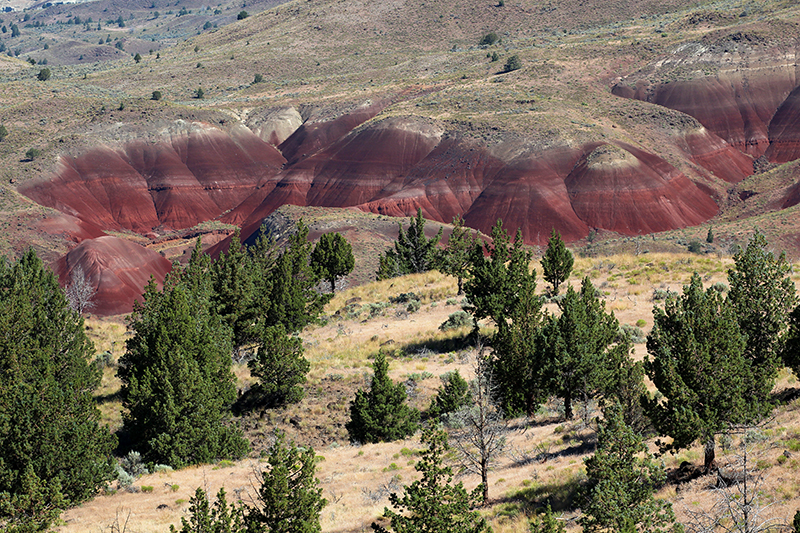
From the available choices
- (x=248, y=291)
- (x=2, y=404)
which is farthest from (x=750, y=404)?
(x=248, y=291)

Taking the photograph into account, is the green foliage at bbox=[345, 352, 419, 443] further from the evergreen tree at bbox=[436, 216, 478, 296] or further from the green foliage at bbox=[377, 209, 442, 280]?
the green foliage at bbox=[377, 209, 442, 280]

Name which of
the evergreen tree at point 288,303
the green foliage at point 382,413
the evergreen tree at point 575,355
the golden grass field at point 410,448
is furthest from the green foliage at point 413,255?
the evergreen tree at point 575,355

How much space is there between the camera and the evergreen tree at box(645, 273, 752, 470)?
20.9 meters

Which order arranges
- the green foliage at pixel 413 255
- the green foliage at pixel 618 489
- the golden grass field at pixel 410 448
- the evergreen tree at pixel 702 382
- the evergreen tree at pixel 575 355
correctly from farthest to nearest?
the green foliage at pixel 413 255, the evergreen tree at pixel 575 355, the golden grass field at pixel 410 448, the evergreen tree at pixel 702 382, the green foliage at pixel 618 489

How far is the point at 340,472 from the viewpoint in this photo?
100 feet

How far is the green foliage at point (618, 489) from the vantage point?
16.2 metres

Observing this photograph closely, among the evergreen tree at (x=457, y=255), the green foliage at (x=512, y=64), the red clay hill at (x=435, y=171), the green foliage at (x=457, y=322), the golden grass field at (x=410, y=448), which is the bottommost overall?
the golden grass field at (x=410, y=448)

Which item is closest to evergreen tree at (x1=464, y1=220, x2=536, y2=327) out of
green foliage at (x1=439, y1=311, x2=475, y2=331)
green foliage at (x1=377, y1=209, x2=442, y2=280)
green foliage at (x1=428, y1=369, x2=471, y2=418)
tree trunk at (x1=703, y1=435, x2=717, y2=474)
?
green foliage at (x1=439, y1=311, x2=475, y2=331)

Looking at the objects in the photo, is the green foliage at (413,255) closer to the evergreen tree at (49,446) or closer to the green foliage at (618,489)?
the evergreen tree at (49,446)

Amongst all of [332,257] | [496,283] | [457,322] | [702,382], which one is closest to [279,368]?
[496,283]

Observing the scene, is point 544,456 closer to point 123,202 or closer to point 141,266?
point 141,266

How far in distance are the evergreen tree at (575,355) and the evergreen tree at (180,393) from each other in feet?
51.2

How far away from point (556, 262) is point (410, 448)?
21329 millimetres

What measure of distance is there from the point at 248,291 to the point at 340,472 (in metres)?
22.0
